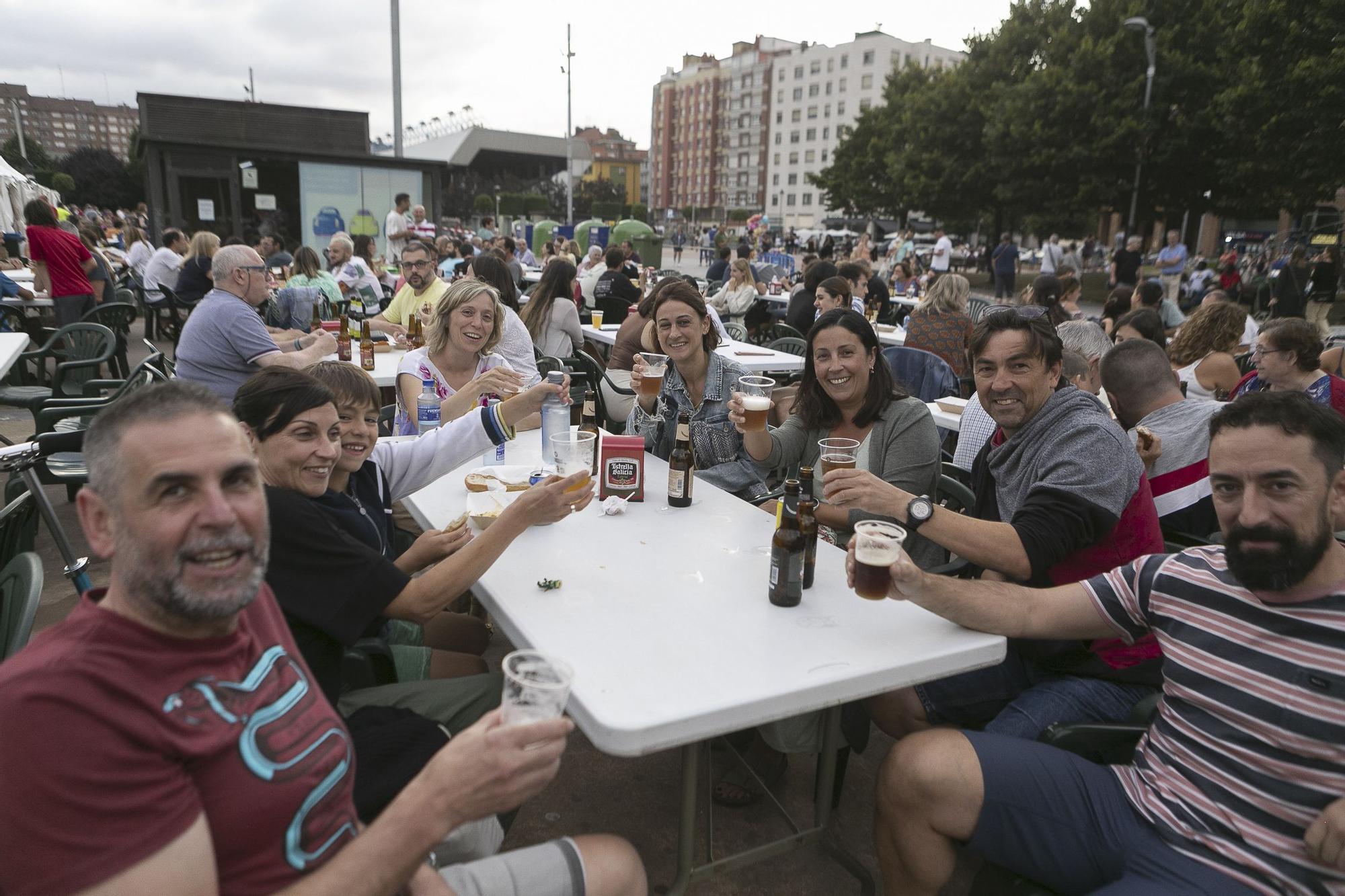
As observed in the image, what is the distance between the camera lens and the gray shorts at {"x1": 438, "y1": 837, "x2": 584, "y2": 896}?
149 cm

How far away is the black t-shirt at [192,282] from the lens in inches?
385

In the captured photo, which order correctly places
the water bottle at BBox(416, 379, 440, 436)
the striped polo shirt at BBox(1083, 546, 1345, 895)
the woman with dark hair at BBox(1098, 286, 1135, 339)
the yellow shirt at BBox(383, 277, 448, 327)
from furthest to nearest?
1. the woman with dark hair at BBox(1098, 286, 1135, 339)
2. the yellow shirt at BBox(383, 277, 448, 327)
3. the water bottle at BBox(416, 379, 440, 436)
4. the striped polo shirt at BBox(1083, 546, 1345, 895)

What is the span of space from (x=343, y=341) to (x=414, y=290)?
125 cm

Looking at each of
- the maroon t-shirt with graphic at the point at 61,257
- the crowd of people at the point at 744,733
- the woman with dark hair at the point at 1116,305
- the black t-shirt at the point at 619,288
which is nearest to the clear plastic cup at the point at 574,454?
the crowd of people at the point at 744,733

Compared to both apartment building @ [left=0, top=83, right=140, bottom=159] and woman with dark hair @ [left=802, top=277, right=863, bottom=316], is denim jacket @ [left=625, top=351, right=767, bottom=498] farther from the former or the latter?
apartment building @ [left=0, top=83, right=140, bottom=159]

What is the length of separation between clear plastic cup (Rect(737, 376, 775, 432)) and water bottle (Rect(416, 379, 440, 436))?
55.8 inches

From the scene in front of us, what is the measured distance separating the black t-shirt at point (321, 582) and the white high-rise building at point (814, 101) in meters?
85.1

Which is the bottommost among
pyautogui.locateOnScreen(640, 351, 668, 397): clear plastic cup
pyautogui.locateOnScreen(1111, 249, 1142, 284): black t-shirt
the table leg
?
the table leg

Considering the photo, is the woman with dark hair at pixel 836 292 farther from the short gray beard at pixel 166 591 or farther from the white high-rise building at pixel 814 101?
the white high-rise building at pixel 814 101

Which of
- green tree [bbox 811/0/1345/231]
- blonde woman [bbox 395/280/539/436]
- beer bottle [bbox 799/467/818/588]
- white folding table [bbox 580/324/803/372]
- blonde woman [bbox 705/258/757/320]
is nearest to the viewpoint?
beer bottle [bbox 799/467/818/588]

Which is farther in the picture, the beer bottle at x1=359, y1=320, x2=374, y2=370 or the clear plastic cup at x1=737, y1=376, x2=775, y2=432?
the beer bottle at x1=359, y1=320, x2=374, y2=370

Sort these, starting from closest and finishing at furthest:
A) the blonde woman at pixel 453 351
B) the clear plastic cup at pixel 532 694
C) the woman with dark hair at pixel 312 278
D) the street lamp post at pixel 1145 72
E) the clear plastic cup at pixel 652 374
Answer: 1. the clear plastic cup at pixel 532 694
2. the clear plastic cup at pixel 652 374
3. the blonde woman at pixel 453 351
4. the woman with dark hair at pixel 312 278
5. the street lamp post at pixel 1145 72

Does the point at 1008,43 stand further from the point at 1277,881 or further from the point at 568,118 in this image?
the point at 1277,881

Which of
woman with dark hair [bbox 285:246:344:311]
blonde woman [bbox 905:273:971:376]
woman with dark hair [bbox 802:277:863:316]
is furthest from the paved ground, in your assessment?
woman with dark hair [bbox 285:246:344:311]
